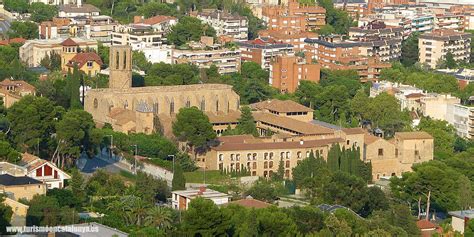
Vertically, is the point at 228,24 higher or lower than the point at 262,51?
higher

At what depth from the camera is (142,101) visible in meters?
51.2

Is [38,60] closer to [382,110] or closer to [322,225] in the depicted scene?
[382,110]

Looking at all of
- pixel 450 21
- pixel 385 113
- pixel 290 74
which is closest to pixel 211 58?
pixel 290 74

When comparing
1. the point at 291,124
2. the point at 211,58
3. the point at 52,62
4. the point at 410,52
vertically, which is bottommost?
the point at 410,52

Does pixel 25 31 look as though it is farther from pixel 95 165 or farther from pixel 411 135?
pixel 411 135

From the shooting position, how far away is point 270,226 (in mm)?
35344

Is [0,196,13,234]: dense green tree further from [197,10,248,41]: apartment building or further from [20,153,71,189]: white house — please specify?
[197,10,248,41]: apartment building

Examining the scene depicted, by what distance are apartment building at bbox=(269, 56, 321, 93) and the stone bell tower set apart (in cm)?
835

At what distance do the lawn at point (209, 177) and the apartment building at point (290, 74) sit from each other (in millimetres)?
14397

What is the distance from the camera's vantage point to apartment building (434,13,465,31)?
3061 inches

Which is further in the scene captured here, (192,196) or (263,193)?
(263,193)

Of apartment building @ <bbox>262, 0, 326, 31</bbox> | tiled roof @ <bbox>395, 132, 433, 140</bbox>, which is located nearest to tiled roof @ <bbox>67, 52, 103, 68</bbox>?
tiled roof @ <bbox>395, 132, 433, 140</bbox>

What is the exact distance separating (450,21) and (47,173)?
137 ft

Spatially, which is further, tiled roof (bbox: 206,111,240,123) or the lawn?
tiled roof (bbox: 206,111,240,123)
